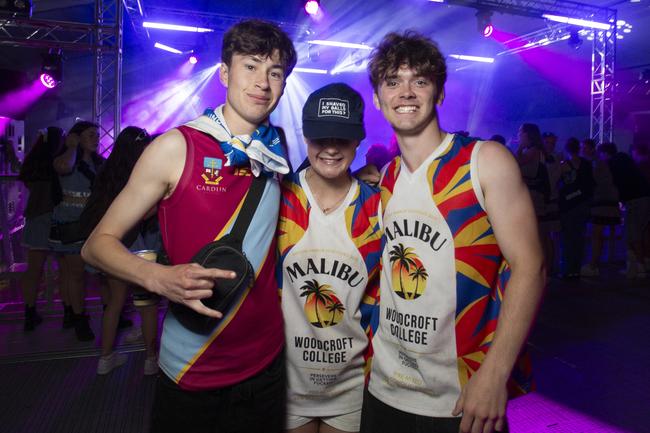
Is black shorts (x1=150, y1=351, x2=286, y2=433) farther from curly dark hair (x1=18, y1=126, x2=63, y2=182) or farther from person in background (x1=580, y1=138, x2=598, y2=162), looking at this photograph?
person in background (x1=580, y1=138, x2=598, y2=162)

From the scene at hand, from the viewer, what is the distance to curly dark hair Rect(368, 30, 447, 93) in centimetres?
162

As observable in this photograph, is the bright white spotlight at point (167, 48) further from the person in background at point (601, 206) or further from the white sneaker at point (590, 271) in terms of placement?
the white sneaker at point (590, 271)

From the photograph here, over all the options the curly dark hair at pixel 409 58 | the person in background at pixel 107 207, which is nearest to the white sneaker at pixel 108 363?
the person in background at pixel 107 207

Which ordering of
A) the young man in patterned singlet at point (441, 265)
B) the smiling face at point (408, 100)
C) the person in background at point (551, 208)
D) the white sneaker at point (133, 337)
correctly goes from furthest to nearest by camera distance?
the person in background at point (551, 208) → the white sneaker at point (133, 337) → the smiling face at point (408, 100) → the young man in patterned singlet at point (441, 265)

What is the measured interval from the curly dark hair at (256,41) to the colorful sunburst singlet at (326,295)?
0.55 m

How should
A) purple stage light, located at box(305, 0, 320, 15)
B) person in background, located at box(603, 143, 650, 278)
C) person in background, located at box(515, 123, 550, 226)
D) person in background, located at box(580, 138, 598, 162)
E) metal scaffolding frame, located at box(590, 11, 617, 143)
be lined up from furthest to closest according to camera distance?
metal scaffolding frame, located at box(590, 11, 617, 143) < purple stage light, located at box(305, 0, 320, 15) < person in background, located at box(580, 138, 598, 162) < person in background, located at box(603, 143, 650, 278) < person in background, located at box(515, 123, 550, 226)

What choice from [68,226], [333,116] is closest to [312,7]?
[68,226]

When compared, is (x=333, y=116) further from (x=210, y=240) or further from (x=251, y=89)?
(x=210, y=240)

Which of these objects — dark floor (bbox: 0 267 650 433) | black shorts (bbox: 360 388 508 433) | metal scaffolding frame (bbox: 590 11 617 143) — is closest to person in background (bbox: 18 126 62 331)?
dark floor (bbox: 0 267 650 433)

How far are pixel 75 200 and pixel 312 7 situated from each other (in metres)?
6.04

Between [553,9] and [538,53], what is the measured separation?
190 inches

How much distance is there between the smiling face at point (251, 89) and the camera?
1610 millimetres

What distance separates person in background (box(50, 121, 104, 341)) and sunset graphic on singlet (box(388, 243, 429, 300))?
3.29 m

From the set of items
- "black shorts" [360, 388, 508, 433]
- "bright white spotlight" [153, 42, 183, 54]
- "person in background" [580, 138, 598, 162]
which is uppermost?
"bright white spotlight" [153, 42, 183, 54]
